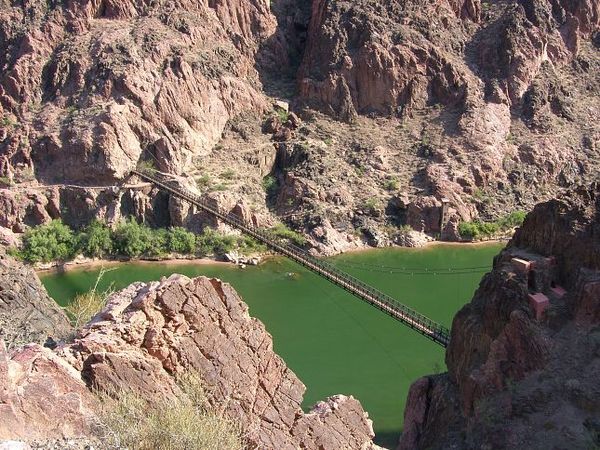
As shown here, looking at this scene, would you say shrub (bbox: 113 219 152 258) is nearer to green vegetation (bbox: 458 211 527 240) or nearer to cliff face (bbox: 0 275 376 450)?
green vegetation (bbox: 458 211 527 240)

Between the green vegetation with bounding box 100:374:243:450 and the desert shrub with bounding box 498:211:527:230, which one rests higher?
the green vegetation with bounding box 100:374:243:450

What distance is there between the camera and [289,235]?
40219mm

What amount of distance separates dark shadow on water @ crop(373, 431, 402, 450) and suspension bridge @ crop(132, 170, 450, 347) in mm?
3703

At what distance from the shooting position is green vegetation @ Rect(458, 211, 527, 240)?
4216cm

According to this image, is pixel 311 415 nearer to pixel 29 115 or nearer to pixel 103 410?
pixel 103 410

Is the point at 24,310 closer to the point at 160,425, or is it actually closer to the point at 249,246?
the point at 160,425

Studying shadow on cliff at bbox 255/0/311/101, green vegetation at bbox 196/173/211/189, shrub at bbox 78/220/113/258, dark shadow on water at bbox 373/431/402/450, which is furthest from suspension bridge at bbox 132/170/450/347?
shadow on cliff at bbox 255/0/311/101

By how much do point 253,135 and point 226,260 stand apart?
1393 centimetres

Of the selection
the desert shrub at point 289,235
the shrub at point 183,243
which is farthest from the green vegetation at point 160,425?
the desert shrub at point 289,235

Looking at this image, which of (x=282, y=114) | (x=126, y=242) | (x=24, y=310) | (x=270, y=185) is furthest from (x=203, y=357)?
(x=282, y=114)

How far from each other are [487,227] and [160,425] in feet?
125

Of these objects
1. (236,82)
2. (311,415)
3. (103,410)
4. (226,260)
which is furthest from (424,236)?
(103,410)

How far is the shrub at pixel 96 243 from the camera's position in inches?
1479

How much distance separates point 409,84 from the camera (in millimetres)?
50406
